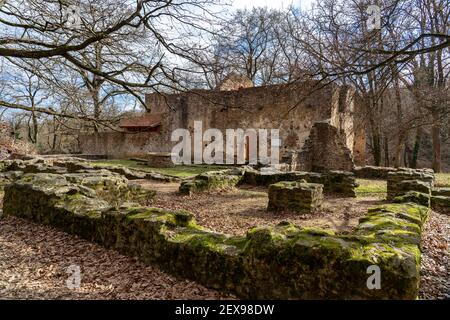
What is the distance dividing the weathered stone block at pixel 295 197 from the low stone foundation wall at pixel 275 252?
2.40m

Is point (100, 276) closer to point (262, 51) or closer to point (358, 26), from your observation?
point (358, 26)

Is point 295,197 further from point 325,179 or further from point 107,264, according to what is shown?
point 107,264

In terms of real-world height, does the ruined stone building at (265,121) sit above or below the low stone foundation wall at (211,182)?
above

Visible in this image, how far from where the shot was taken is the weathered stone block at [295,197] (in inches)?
311

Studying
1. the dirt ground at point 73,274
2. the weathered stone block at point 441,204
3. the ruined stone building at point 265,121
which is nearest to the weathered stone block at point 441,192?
the weathered stone block at point 441,204

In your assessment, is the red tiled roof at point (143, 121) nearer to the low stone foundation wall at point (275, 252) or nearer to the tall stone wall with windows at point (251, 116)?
the tall stone wall with windows at point (251, 116)

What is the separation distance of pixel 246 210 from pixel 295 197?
125 centimetres

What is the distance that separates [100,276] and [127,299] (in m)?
0.79

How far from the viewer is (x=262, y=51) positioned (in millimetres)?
31750

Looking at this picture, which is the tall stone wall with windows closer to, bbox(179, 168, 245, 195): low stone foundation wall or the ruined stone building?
the ruined stone building

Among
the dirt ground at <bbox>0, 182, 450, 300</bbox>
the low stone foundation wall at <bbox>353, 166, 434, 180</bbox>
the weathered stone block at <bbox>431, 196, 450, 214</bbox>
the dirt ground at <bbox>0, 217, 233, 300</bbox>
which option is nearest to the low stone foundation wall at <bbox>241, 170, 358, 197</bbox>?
the weathered stone block at <bbox>431, 196, 450, 214</bbox>

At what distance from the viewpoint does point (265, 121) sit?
22391mm

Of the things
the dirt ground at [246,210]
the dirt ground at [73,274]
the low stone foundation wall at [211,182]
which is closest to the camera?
the dirt ground at [73,274]

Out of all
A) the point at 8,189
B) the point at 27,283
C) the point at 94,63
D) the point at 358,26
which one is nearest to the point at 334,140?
the point at 358,26
